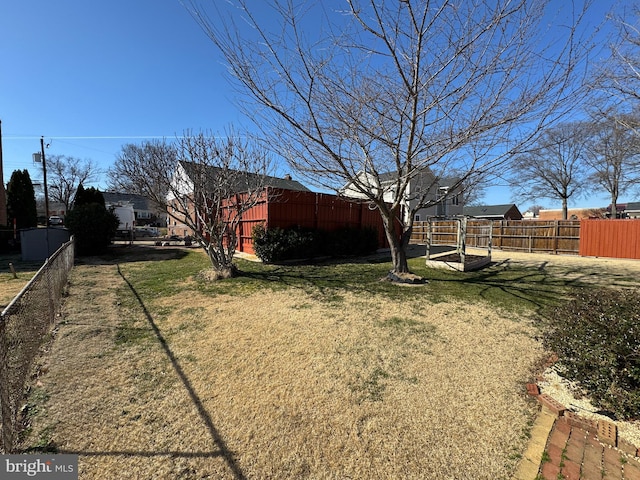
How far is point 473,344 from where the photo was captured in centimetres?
401

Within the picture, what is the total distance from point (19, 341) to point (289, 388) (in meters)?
2.70

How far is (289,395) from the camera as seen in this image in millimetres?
2812

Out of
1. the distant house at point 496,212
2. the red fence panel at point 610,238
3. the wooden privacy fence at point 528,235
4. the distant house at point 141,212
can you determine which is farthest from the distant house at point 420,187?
the distant house at point 141,212

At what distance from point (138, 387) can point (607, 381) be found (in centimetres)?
428

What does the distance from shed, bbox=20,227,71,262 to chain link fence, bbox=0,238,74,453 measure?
38.1ft

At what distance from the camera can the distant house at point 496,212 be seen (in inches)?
1532

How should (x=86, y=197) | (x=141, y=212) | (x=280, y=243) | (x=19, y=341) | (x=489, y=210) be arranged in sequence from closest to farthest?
(x=19, y=341)
(x=280, y=243)
(x=86, y=197)
(x=489, y=210)
(x=141, y=212)

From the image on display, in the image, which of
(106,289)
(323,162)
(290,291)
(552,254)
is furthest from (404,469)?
(552,254)

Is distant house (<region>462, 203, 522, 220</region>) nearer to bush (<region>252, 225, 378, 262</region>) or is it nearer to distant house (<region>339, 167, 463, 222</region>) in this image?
bush (<region>252, 225, 378, 262</region>)

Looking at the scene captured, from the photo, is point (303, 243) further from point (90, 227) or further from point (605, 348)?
point (90, 227)

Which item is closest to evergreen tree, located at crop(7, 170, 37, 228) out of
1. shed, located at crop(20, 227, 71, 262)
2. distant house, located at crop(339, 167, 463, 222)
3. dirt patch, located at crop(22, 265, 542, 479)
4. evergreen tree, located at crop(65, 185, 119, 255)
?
shed, located at crop(20, 227, 71, 262)

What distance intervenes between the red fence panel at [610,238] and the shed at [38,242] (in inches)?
966

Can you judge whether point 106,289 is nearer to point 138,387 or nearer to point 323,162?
point 138,387

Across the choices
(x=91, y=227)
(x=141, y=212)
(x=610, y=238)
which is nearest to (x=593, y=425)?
(x=610, y=238)
